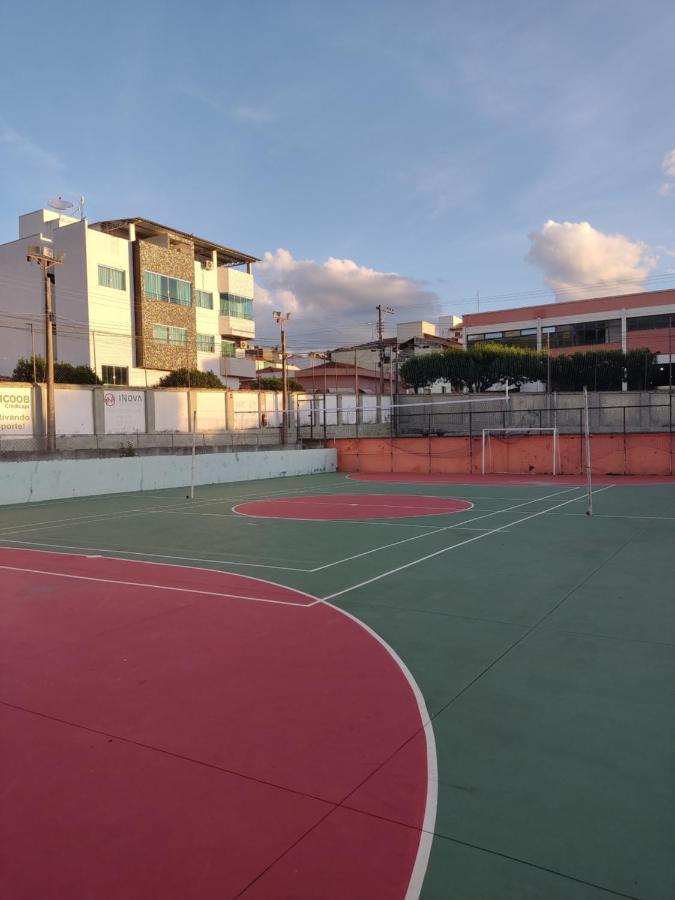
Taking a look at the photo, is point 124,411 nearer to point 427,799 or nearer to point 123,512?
point 123,512

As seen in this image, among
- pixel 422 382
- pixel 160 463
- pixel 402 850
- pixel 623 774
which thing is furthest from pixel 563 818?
pixel 422 382

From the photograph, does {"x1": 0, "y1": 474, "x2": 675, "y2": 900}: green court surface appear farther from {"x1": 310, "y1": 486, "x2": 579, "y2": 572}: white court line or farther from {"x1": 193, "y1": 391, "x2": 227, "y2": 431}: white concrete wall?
{"x1": 193, "y1": 391, "x2": 227, "y2": 431}: white concrete wall

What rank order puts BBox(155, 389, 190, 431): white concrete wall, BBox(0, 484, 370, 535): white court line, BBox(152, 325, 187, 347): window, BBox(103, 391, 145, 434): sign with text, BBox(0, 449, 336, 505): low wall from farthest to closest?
BBox(152, 325, 187, 347): window < BBox(155, 389, 190, 431): white concrete wall < BBox(103, 391, 145, 434): sign with text < BBox(0, 449, 336, 505): low wall < BBox(0, 484, 370, 535): white court line

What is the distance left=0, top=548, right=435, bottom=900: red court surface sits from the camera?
3064 millimetres

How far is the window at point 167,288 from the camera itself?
156 ft

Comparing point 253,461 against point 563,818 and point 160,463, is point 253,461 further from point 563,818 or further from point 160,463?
point 563,818

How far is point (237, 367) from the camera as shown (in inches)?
2143

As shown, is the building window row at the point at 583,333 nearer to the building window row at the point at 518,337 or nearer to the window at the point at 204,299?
the building window row at the point at 518,337

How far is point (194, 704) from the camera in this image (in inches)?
198

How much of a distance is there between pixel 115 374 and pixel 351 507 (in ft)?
100

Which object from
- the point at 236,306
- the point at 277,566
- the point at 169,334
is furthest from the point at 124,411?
the point at 277,566

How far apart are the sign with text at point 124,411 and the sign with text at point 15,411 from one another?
14.1ft

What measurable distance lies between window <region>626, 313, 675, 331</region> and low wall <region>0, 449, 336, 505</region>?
152 feet

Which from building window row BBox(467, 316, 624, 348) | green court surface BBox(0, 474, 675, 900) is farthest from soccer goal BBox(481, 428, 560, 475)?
building window row BBox(467, 316, 624, 348)
